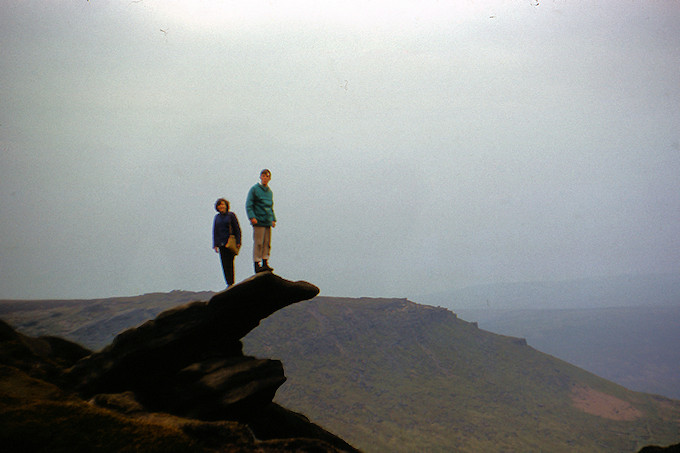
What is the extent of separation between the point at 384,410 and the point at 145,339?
9650cm

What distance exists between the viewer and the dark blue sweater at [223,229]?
1478 cm

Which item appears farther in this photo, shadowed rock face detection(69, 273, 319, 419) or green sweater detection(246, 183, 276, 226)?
green sweater detection(246, 183, 276, 226)

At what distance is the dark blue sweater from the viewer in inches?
582

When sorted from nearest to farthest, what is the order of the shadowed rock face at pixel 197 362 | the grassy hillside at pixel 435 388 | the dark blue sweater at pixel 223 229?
the shadowed rock face at pixel 197 362 < the dark blue sweater at pixel 223 229 < the grassy hillside at pixel 435 388

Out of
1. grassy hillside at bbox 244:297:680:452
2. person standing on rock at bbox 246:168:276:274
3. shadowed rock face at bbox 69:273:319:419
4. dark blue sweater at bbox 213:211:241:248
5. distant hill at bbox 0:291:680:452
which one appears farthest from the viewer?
distant hill at bbox 0:291:680:452

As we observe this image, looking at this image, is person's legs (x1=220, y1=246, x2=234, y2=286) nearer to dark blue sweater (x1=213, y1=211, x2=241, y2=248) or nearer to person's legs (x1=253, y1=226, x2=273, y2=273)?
dark blue sweater (x1=213, y1=211, x2=241, y2=248)

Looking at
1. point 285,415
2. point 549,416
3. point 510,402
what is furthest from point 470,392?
point 285,415

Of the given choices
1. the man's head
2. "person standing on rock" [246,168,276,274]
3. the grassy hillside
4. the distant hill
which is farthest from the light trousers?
the distant hill

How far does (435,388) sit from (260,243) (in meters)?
113

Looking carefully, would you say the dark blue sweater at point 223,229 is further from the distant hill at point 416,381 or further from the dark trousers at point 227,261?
the distant hill at point 416,381

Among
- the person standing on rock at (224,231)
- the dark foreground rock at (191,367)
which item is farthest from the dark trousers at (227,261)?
the dark foreground rock at (191,367)

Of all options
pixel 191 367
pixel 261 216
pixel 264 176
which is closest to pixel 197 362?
pixel 191 367

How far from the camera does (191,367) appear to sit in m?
14.7

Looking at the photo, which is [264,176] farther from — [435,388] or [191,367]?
[435,388]
